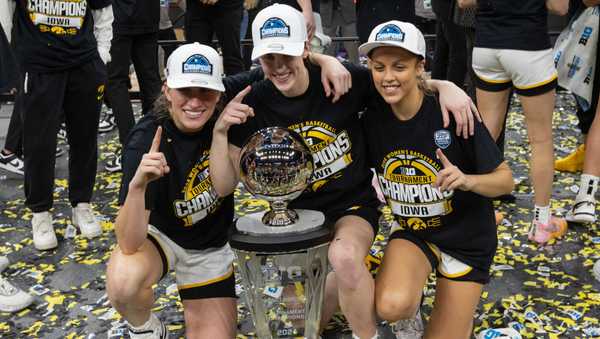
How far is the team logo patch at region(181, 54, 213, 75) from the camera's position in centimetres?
240

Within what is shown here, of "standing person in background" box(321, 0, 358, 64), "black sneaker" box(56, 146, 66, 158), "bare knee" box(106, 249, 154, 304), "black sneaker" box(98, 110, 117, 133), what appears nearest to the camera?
"bare knee" box(106, 249, 154, 304)

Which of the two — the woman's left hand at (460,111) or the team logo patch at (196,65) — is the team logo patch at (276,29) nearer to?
the team logo patch at (196,65)

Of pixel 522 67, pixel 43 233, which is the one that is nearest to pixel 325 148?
pixel 522 67

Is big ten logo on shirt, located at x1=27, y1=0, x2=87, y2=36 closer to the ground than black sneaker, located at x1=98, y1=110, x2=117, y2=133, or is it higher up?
higher up

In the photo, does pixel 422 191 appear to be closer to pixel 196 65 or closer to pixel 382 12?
pixel 196 65

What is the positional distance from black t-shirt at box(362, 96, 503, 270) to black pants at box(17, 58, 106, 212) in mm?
1781

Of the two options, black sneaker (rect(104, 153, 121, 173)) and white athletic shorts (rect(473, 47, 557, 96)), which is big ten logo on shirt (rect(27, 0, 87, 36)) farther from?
white athletic shorts (rect(473, 47, 557, 96))

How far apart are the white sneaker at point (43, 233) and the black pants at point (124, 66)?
0.89 metres

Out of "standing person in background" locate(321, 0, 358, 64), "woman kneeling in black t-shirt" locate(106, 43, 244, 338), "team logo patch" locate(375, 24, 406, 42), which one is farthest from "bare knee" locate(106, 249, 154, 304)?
"standing person in background" locate(321, 0, 358, 64)

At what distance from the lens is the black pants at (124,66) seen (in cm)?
448

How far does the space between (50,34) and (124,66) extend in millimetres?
1084

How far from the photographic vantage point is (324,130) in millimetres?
2533

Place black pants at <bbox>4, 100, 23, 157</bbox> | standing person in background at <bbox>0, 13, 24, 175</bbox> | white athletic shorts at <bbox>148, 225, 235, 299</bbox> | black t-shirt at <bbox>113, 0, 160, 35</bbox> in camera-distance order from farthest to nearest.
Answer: black pants at <bbox>4, 100, 23, 157</bbox> < black t-shirt at <bbox>113, 0, 160, 35</bbox> < standing person in background at <bbox>0, 13, 24, 175</bbox> < white athletic shorts at <bbox>148, 225, 235, 299</bbox>

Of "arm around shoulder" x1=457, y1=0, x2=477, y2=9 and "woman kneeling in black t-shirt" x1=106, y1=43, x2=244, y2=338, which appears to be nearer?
"woman kneeling in black t-shirt" x1=106, y1=43, x2=244, y2=338
